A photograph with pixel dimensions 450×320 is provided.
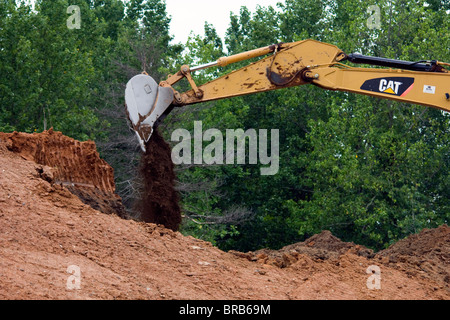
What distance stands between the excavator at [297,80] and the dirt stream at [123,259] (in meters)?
1.66

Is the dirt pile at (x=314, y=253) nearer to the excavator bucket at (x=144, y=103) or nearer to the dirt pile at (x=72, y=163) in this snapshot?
the excavator bucket at (x=144, y=103)

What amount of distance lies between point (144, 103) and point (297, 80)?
237 centimetres

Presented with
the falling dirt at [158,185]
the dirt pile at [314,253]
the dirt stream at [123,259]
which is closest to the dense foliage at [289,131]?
the falling dirt at [158,185]

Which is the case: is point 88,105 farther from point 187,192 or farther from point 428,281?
point 428,281

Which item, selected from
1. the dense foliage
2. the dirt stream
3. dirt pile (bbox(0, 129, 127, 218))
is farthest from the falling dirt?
the dense foliage

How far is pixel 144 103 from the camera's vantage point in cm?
1080

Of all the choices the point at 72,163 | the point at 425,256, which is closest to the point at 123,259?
the point at 72,163

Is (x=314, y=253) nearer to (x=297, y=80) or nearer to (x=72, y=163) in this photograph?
(x=297, y=80)

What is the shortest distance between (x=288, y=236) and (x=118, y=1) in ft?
68.6

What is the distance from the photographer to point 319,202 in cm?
2659

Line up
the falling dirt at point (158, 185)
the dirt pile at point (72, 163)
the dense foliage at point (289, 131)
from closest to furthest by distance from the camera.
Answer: the dirt pile at point (72, 163), the falling dirt at point (158, 185), the dense foliage at point (289, 131)

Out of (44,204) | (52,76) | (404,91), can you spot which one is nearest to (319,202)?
(52,76)

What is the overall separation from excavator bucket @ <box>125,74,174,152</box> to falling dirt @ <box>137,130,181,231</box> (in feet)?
5.61

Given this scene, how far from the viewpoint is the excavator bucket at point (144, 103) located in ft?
35.4
